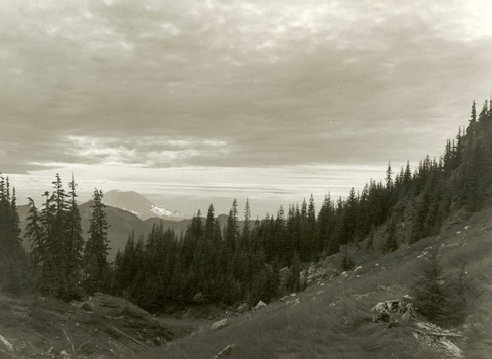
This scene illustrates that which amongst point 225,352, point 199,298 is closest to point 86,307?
point 225,352

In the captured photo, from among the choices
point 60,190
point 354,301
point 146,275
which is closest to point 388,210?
point 146,275

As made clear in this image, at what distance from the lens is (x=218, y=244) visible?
90.2 m

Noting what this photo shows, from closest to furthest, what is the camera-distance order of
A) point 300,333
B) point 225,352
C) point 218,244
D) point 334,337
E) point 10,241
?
point 225,352, point 334,337, point 300,333, point 10,241, point 218,244

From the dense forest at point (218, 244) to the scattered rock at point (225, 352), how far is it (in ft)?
79.2

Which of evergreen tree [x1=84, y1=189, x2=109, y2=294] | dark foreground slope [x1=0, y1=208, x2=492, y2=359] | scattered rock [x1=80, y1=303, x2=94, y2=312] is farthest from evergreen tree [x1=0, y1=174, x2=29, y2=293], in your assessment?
dark foreground slope [x1=0, y1=208, x2=492, y2=359]

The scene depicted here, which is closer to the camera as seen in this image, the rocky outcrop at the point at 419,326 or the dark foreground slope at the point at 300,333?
the rocky outcrop at the point at 419,326

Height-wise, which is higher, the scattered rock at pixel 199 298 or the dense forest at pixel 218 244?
the dense forest at pixel 218 244

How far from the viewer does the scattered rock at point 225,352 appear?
11.1 metres

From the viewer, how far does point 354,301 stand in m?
14.3

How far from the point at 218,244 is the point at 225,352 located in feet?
262

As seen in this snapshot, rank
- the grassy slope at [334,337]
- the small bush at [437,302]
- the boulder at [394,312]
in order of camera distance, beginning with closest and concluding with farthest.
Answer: the grassy slope at [334,337]
the boulder at [394,312]
the small bush at [437,302]

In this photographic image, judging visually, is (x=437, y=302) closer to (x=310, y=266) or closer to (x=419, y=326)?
(x=419, y=326)

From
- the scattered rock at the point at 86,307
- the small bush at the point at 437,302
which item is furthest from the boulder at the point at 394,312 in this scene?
the scattered rock at the point at 86,307

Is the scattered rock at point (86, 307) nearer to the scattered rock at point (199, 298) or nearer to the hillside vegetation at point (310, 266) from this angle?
the hillside vegetation at point (310, 266)
